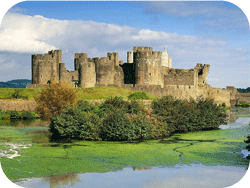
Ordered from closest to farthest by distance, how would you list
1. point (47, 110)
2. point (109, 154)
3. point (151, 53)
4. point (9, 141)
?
point (109, 154) < point (9, 141) < point (47, 110) < point (151, 53)

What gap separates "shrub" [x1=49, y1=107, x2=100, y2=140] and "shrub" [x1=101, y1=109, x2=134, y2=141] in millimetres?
482

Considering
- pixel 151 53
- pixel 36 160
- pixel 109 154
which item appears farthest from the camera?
pixel 151 53

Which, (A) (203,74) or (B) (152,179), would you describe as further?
(A) (203,74)

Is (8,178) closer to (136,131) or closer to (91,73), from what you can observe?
(136,131)

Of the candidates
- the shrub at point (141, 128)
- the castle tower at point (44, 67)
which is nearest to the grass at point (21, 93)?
the castle tower at point (44, 67)

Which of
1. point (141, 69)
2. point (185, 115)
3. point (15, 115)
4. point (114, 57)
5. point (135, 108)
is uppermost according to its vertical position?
point (114, 57)

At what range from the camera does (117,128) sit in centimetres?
1778

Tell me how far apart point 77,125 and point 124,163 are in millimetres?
6837

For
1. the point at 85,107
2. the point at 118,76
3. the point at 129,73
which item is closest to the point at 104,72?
the point at 118,76

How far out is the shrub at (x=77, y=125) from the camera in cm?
1805

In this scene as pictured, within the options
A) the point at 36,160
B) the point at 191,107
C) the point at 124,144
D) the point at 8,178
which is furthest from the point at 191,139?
the point at 8,178

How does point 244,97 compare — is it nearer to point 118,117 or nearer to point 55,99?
point 55,99

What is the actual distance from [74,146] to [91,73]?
36.3 metres

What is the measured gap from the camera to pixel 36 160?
12.4 metres
